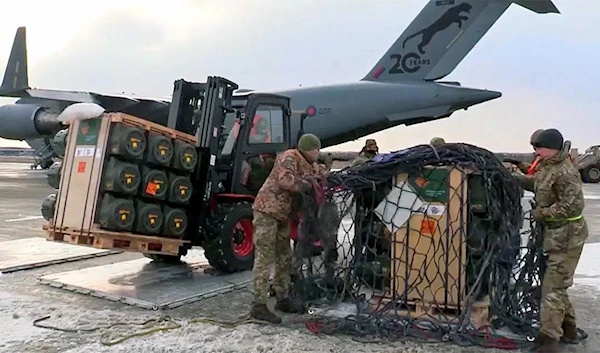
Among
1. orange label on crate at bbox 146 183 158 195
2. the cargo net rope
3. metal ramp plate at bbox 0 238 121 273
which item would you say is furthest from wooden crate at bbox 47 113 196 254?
the cargo net rope

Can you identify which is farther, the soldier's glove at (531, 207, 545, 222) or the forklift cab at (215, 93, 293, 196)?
the forklift cab at (215, 93, 293, 196)

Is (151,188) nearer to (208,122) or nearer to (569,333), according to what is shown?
(208,122)

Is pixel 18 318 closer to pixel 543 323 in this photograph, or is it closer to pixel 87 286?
pixel 87 286

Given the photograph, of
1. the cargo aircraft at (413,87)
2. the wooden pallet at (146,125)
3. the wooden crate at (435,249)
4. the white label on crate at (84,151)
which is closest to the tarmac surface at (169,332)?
the wooden crate at (435,249)

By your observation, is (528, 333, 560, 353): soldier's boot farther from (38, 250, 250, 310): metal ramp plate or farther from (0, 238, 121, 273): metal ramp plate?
(0, 238, 121, 273): metal ramp plate

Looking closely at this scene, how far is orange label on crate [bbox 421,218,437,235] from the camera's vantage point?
466cm

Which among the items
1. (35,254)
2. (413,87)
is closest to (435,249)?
(35,254)

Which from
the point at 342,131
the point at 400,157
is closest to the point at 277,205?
the point at 400,157

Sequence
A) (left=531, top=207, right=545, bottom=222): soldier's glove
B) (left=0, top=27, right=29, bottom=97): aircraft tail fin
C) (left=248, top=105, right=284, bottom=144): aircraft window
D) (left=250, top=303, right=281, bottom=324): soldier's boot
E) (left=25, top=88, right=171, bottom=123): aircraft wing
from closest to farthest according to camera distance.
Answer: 1. (left=531, top=207, right=545, bottom=222): soldier's glove
2. (left=250, top=303, right=281, bottom=324): soldier's boot
3. (left=248, top=105, right=284, bottom=144): aircraft window
4. (left=25, top=88, right=171, bottom=123): aircraft wing
5. (left=0, top=27, right=29, bottom=97): aircraft tail fin

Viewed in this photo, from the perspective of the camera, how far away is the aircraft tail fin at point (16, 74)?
18734mm

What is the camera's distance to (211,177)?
6445 millimetres

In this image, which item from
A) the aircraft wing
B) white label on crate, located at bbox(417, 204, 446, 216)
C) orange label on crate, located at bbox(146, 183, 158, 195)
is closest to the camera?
white label on crate, located at bbox(417, 204, 446, 216)

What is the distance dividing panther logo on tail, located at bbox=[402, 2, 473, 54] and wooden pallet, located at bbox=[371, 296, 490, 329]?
11538mm

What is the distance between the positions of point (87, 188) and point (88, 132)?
559mm
